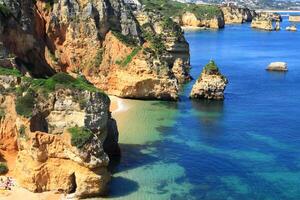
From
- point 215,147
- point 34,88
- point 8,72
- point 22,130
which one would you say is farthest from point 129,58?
point 22,130

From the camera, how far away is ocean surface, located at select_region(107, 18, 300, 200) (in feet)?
133

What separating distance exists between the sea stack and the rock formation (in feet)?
97.5

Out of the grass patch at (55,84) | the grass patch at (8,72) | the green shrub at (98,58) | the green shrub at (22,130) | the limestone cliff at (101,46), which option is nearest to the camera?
the green shrub at (22,130)

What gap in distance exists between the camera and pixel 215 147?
2029 inches

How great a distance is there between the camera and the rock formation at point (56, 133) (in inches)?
1497

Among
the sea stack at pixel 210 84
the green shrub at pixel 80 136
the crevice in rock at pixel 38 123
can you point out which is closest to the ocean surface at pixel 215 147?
the sea stack at pixel 210 84

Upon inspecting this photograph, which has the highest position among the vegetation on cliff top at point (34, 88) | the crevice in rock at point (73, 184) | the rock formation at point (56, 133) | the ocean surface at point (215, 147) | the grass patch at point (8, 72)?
the grass patch at point (8, 72)

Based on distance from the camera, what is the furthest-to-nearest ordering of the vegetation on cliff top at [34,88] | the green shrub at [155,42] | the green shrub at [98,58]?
the green shrub at [155,42] → the green shrub at [98,58] → the vegetation on cliff top at [34,88]

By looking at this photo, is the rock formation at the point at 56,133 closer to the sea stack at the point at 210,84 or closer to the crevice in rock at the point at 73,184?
the crevice in rock at the point at 73,184

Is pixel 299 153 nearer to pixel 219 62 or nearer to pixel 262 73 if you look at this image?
pixel 262 73

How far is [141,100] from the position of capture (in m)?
71.9

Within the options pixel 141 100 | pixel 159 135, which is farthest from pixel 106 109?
pixel 141 100

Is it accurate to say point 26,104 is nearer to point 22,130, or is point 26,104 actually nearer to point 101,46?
point 22,130

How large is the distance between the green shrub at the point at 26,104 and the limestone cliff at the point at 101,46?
2561cm
